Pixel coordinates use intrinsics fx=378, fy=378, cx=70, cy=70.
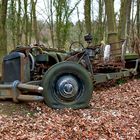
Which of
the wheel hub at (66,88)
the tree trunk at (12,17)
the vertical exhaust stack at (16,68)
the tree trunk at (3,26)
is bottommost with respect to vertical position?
the wheel hub at (66,88)

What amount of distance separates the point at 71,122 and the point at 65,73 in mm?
1436

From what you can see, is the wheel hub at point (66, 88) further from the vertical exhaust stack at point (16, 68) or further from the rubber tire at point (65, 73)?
the vertical exhaust stack at point (16, 68)

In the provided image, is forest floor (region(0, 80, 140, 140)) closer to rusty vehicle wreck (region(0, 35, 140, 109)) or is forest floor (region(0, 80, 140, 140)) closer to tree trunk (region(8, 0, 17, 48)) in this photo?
rusty vehicle wreck (region(0, 35, 140, 109))

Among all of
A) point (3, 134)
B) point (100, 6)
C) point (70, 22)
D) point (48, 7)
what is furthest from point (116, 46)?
point (48, 7)

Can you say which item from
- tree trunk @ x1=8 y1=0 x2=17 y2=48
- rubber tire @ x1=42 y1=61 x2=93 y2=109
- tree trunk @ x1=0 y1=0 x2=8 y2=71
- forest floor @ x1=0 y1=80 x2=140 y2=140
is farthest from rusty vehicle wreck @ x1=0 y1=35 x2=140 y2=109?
tree trunk @ x1=8 y1=0 x2=17 y2=48

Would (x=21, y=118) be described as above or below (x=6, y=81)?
below

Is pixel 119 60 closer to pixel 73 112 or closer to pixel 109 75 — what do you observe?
pixel 109 75

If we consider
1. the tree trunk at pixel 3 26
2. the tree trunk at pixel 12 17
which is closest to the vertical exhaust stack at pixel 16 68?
the tree trunk at pixel 3 26

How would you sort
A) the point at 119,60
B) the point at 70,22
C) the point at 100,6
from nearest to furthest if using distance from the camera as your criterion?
the point at 119,60
the point at 100,6
the point at 70,22

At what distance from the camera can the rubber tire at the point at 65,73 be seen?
22.4ft

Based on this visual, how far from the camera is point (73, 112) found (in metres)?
6.58

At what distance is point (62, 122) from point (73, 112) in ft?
2.43

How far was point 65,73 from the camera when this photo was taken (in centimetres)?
707

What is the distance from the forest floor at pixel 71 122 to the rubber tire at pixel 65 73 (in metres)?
0.16
